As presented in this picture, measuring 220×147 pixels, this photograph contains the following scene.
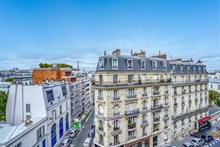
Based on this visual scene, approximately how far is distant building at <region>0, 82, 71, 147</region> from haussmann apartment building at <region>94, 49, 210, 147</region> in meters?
8.15

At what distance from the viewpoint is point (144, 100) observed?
26953 millimetres

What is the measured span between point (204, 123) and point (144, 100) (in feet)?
68.7

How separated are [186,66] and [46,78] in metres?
36.2

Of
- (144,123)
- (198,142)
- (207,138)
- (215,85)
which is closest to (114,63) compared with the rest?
(144,123)

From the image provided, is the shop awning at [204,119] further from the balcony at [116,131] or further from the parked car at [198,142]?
the balcony at [116,131]

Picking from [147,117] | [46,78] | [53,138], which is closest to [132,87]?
[147,117]

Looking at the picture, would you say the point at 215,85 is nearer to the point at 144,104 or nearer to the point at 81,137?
the point at 144,104

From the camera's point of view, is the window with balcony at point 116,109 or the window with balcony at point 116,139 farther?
the window with balcony at point 116,139

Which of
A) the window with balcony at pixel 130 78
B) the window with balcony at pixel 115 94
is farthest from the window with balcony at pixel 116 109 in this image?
the window with balcony at pixel 130 78

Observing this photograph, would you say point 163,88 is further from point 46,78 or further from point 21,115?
point 46,78

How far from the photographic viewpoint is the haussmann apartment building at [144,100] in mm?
23734

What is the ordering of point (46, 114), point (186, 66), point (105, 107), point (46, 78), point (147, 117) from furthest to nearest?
point (46, 78) < point (186, 66) < point (147, 117) < point (46, 114) < point (105, 107)

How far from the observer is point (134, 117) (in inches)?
1023

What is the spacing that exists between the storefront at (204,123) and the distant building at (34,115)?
1240 inches
